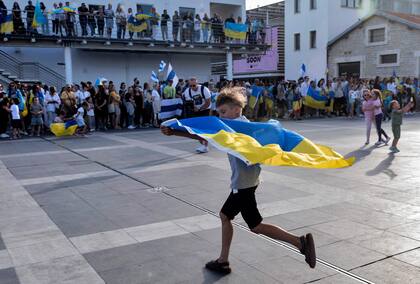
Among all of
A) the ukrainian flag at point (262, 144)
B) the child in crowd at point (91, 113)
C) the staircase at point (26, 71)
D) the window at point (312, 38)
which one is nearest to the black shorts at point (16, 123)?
the child in crowd at point (91, 113)

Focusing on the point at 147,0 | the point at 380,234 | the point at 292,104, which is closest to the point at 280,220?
the point at 380,234

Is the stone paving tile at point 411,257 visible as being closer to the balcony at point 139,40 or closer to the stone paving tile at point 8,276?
the stone paving tile at point 8,276

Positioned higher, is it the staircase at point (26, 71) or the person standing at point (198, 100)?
the staircase at point (26, 71)

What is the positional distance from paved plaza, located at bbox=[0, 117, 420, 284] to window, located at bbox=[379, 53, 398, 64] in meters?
26.5

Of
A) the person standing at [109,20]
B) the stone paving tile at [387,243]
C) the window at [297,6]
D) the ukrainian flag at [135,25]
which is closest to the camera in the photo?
the stone paving tile at [387,243]

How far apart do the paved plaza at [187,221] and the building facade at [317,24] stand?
32.2 m

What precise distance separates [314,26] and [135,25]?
22.1 meters

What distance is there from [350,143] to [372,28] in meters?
26.4

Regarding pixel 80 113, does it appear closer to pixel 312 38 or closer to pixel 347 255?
pixel 347 255

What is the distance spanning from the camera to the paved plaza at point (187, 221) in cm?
430

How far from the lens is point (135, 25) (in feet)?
82.1

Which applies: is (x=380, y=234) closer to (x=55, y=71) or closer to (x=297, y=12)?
(x=55, y=71)

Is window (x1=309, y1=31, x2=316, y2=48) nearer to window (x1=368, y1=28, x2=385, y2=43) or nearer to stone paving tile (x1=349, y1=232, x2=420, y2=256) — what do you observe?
window (x1=368, y1=28, x2=385, y2=43)

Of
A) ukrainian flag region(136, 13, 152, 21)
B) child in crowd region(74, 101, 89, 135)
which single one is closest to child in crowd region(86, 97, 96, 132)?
child in crowd region(74, 101, 89, 135)
